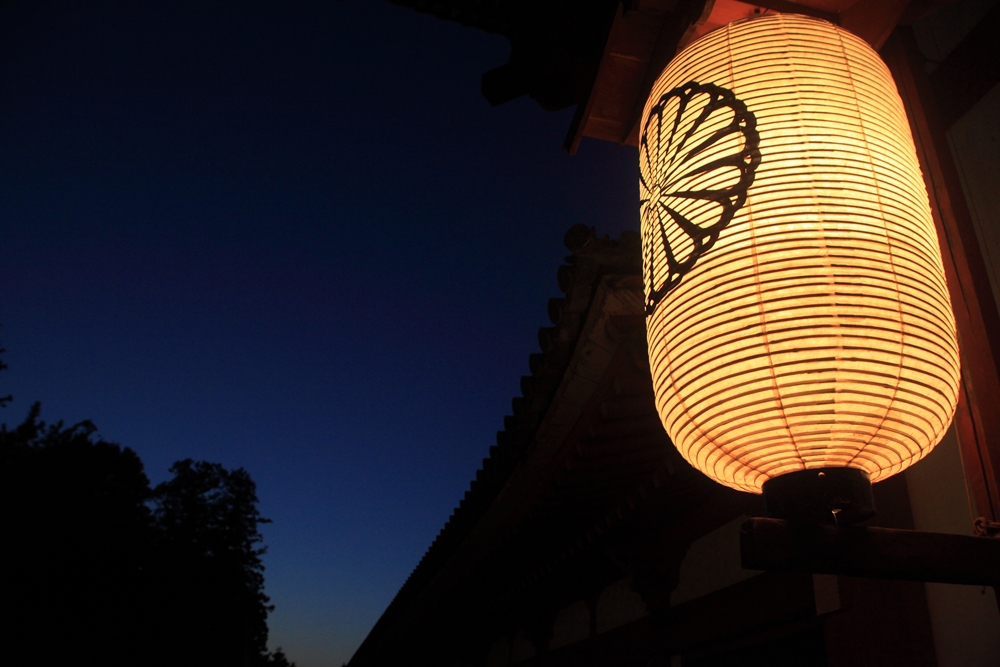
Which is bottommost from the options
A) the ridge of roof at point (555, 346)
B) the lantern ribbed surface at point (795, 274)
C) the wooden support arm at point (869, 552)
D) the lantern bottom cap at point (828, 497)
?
the wooden support arm at point (869, 552)

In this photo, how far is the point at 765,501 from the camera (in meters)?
1.93

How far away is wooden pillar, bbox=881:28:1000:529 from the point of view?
2.33 m

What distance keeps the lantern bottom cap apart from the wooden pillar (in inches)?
32.7

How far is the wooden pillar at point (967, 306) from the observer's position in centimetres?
233

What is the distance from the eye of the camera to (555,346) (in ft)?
16.1

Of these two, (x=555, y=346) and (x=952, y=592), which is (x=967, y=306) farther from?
(x=555, y=346)

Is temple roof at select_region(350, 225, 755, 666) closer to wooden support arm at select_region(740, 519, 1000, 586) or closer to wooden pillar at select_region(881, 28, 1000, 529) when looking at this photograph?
Answer: wooden pillar at select_region(881, 28, 1000, 529)

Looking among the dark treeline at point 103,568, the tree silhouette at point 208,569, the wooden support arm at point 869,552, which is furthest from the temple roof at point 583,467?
the tree silhouette at point 208,569

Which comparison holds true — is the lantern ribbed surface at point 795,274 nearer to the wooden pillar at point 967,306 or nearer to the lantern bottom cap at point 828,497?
the lantern bottom cap at point 828,497

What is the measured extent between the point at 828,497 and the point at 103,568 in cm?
3312

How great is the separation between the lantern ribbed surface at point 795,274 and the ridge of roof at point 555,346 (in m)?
1.83

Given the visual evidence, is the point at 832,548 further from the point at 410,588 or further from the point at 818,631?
the point at 410,588

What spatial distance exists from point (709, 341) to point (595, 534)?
3.76m


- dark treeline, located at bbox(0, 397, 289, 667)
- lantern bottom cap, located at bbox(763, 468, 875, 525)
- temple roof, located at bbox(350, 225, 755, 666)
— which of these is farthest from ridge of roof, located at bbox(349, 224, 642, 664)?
dark treeline, located at bbox(0, 397, 289, 667)
